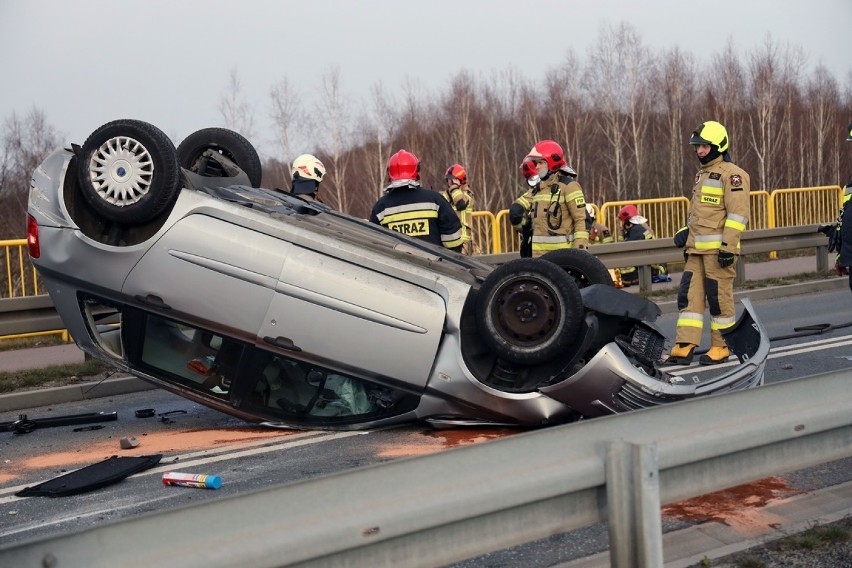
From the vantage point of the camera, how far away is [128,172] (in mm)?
5895

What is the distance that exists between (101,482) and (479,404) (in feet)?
6.51

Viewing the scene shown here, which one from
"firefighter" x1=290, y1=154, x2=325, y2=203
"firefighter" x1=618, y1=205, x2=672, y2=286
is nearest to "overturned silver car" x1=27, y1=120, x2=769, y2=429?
"firefighter" x1=290, y1=154, x2=325, y2=203

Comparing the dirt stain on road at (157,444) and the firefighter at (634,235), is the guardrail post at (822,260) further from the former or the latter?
the dirt stain on road at (157,444)

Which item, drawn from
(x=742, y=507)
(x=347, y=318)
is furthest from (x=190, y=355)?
(x=742, y=507)

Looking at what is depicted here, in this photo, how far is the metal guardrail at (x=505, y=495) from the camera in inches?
85.7

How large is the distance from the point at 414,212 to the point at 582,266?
171 centimetres

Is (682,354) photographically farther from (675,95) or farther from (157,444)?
(675,95)

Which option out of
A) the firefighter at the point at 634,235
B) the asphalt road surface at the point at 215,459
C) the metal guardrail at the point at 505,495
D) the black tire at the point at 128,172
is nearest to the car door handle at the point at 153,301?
the black tire at the point at 128,172

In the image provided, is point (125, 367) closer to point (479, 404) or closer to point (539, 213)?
point (479, 404)

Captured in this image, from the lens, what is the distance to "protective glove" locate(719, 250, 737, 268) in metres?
8.45

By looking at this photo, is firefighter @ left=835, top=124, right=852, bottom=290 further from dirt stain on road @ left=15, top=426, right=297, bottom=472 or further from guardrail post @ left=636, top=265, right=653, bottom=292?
dirt stain on road @ left=15, top=426, right=297, bottom=472

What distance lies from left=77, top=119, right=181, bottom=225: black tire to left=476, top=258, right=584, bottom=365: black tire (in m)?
1.83

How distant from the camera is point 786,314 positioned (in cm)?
1134

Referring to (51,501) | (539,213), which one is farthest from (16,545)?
(539,213)
